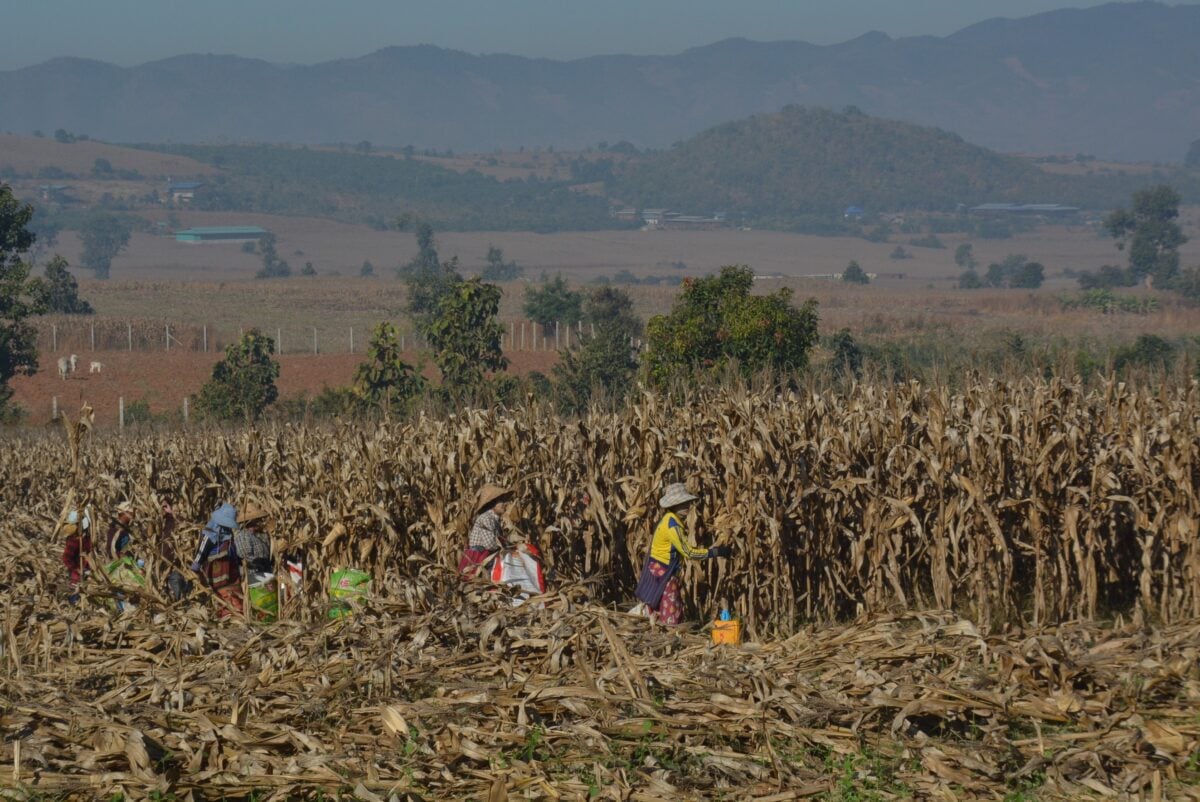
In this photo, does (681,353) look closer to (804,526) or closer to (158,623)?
(804,526)

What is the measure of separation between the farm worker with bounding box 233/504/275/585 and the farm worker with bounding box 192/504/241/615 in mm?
90

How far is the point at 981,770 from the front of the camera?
752cm

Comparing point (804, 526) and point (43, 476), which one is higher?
point (804, 526)

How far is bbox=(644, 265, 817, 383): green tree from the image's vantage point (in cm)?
2769

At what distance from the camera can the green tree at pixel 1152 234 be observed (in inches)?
4973

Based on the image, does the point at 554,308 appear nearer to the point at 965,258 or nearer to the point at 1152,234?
the point at 1152,234

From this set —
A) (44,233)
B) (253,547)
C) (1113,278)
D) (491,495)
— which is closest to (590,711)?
(491,495)

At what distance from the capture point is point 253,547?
11578mm

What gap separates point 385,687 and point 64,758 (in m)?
1.70

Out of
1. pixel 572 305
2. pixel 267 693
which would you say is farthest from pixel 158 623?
pixel 572 305

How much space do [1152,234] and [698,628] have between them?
12880 cm

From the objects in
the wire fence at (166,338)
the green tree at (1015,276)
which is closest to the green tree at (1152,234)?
the green tree at (1015,276)

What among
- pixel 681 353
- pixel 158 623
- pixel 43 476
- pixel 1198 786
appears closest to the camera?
pixel 1198 786

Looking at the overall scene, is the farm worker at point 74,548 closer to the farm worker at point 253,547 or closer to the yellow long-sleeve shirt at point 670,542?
the farm worker at point 253,547
